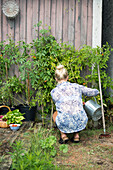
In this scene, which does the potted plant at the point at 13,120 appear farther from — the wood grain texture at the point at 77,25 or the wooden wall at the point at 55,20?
the wood grain texture at the point at 77,25

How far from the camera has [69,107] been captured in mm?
2760

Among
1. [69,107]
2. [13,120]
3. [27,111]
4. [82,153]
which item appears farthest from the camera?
[27,111]

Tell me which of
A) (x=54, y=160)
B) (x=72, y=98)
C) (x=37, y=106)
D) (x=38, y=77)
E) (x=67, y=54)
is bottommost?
(x=54, y=160)

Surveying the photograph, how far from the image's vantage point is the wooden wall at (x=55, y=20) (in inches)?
161

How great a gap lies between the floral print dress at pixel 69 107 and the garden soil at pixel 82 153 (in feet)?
0.94

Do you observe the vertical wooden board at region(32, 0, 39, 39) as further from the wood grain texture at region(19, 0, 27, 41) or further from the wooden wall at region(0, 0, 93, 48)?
the wood grain texture at region(19, 0, 27, 41)

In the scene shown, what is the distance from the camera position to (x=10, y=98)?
159 inches

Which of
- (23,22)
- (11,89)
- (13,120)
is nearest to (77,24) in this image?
(23,22)

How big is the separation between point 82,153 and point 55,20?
9.37 feet

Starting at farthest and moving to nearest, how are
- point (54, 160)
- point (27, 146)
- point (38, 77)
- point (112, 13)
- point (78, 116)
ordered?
point (112, 13) → point (38, 77) → point (78, 116) → point (27, 146) → point (54, 160)

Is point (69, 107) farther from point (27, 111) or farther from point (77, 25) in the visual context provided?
point (77, 25)

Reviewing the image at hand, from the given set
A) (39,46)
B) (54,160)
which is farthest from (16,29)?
(54,160)

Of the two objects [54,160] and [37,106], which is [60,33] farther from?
[54,160]

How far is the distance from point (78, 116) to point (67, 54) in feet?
5.36
